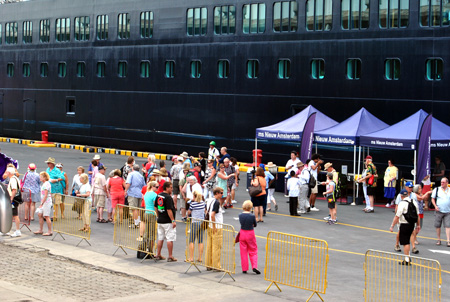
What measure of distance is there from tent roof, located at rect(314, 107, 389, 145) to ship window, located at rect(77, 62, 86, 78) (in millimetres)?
22112

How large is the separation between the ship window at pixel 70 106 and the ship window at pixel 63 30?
3481mm

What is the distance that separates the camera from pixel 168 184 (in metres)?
16.8

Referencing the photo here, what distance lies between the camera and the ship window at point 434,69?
2967 centimetres

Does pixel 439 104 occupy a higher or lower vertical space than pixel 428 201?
higher

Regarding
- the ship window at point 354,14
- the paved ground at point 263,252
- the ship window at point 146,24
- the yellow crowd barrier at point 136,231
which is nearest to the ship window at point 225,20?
the ship window at point 146,24

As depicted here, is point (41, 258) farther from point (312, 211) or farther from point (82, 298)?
point (312, 211)

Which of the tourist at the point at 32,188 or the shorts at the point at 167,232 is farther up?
the tourist at the point at 32,188

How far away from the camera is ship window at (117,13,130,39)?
43.3 m

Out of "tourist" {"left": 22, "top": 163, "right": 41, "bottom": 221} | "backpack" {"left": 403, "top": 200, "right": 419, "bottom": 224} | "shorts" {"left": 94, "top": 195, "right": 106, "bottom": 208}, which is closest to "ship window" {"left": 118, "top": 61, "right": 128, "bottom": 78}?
"shorts" {"left": 94, "top": 195, "right": 106, "bottom": 208}

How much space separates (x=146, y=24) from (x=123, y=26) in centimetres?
195

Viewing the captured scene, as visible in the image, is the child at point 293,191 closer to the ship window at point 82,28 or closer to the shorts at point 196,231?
the shorts at point 196,231

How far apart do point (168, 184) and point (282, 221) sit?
613cm

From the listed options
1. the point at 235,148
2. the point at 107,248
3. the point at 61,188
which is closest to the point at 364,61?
the point at 235,148

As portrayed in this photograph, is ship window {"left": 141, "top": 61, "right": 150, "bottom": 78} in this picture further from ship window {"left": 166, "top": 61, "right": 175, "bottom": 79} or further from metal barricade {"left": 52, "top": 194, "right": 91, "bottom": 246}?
metal barricade {"left": 52, "top": 194, "right": 91, "bottom": 246}
